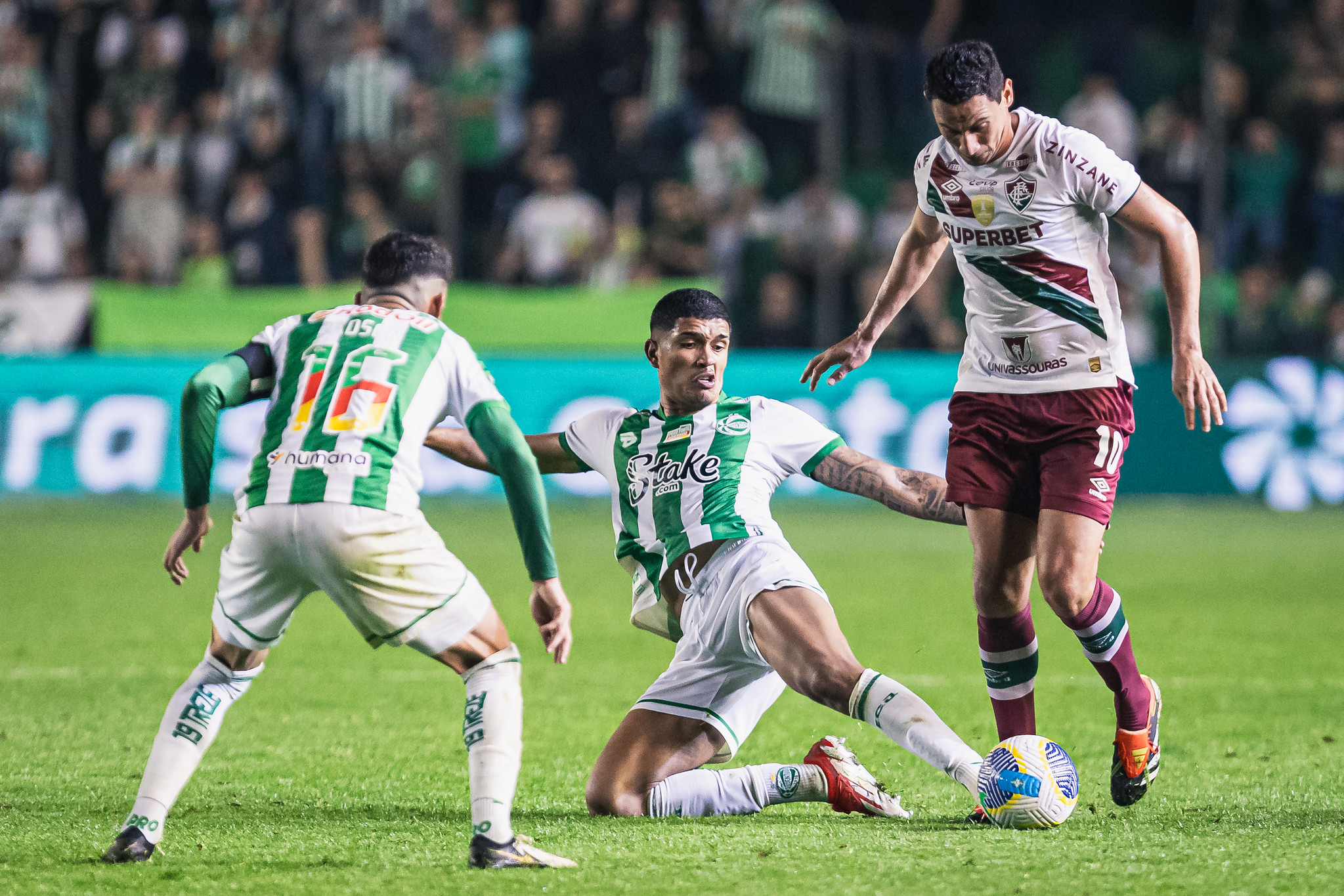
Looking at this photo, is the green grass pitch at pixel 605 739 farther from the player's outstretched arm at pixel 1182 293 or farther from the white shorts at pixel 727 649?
the player's outstretched arm at pixel 1182 293

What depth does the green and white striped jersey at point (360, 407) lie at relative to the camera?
3.86 metres

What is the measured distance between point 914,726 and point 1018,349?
1321 mm

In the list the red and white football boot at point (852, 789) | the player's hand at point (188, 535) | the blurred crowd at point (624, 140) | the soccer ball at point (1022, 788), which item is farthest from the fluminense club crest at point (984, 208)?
the blurred crowd at point (624, 140)

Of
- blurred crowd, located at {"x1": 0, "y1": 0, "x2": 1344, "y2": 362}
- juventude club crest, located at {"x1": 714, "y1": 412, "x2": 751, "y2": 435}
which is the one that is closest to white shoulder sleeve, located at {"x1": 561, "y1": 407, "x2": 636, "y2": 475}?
juventude club crest, located at {"x1": 714, "y1": 412, "x2": 751, "y2": 435}

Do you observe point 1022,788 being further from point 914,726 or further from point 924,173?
point 924,173

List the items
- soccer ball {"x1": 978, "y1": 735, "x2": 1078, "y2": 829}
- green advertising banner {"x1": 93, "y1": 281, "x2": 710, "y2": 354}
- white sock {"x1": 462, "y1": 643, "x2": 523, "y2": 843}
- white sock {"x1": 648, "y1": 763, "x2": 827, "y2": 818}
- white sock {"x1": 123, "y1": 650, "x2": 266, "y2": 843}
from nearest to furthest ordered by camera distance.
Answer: white sock {"x1": 462, "y1": 643, "x2": 523, "y2": 843}
white sock {"x1": 123, "y1": 650, "x2": 266, "y2": 843}
soccer ball {"x1": 978, "y1": 735, "x2": 1078, "y2": 829}
white sock {"x1": 648, "y1": 763, "x2": 827, "y2": 818}
green advertising banner {"x1": 93, "y1": 281, "x2": 710, "y2": 354}

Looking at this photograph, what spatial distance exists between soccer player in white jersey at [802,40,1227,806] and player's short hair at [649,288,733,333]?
76cm

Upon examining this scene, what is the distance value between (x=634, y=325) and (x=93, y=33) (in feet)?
23.3

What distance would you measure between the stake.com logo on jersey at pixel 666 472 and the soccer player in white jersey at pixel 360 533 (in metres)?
1.15

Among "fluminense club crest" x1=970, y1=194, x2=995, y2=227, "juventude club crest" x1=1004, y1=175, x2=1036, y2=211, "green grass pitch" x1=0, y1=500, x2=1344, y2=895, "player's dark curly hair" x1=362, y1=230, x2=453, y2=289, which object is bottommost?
"green grass pitch" x1=0, y1=500, x2=1344, y2=895

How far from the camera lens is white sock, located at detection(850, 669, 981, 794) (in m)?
4.29

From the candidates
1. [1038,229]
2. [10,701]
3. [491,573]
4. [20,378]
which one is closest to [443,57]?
[20,378]

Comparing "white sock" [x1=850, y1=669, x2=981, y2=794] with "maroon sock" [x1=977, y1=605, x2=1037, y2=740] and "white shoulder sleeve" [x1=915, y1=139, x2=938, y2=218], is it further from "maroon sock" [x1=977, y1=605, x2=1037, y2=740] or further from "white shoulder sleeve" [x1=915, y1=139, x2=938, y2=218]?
"white shoulder sleeve" [x1=915, y1=139, x2=938, y2=218]

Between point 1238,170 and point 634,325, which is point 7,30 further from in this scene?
point 1238,170
